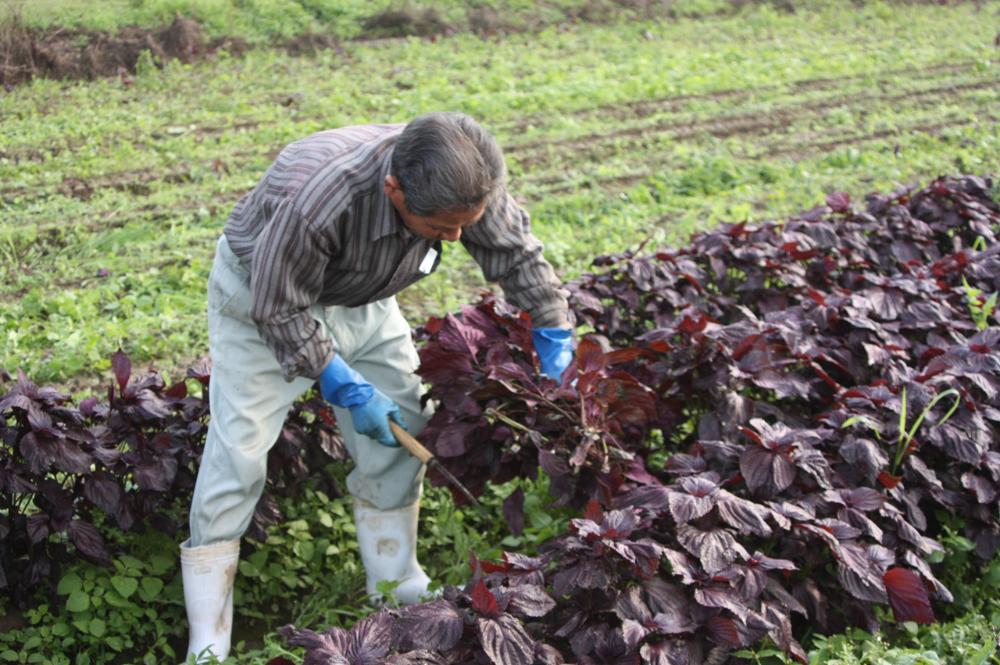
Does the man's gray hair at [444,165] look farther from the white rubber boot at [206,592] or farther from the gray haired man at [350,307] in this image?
the white rubber boot at [206,592]

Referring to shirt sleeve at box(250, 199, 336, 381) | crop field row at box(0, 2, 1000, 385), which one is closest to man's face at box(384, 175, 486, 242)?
shirt sleeve at box(250, 199, 336, 381)

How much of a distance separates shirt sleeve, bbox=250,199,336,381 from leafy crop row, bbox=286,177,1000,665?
451 millimetres

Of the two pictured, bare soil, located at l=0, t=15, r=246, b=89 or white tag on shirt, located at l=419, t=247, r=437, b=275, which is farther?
bare soil, located at l=0, t=15, r=246, b=89

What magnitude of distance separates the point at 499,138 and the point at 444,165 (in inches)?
190

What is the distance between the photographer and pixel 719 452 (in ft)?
10.8

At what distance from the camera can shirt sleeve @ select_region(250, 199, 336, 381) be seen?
9.89ft

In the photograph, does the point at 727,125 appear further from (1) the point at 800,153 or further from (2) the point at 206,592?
(2) the point at 206,592

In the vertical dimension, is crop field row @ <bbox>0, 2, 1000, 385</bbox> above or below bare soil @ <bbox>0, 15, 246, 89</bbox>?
below

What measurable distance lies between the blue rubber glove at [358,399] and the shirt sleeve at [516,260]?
492 millimetres

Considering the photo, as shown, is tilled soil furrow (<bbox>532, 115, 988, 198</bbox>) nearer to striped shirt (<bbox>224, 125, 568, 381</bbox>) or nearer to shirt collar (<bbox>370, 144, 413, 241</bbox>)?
striped shirt (<bbox>224, 125, 568, 381</bbox>)

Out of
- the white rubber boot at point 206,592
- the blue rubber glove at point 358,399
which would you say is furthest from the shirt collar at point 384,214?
the white rubber boot at point 206,592

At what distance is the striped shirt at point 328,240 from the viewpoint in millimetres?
3027

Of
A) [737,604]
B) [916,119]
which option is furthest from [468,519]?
[916,119]

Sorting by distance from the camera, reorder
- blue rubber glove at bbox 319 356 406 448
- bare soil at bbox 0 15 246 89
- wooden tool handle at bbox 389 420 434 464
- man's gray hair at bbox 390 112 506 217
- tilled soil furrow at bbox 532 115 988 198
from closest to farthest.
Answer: man's gray hair at bbox 390 112 506 217 → blue rubber glove at bbox 319 356 406 448 → wooden tool handle at bbox 389 420 434 464 → tilled soil furrow at bbox 532 115 988 198 → bare soil at bbox 0 15 246 89
